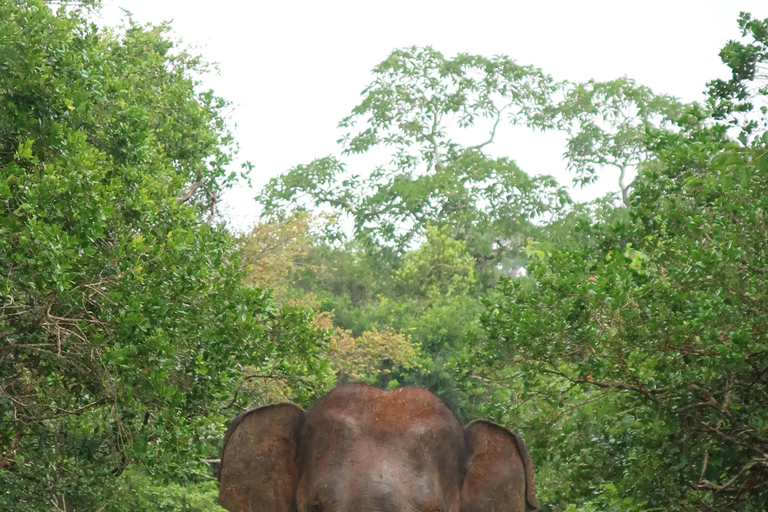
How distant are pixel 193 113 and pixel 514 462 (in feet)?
27.0

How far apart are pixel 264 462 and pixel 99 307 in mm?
4183

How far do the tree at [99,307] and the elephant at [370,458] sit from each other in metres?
3.43

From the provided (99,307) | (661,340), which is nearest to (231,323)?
(99,307)

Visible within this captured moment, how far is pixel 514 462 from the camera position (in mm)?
4590

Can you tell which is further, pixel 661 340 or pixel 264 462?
pixel 661 340

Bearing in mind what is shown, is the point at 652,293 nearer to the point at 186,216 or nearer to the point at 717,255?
the point at 717,255

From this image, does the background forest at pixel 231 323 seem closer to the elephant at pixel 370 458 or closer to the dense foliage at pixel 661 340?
the dense foliage at pixel 661 340

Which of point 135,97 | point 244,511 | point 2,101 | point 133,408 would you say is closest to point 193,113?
point 135,97

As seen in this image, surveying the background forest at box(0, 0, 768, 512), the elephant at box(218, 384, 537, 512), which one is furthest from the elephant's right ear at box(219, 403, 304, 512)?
the background forest at box(0, 0, 768, 512)

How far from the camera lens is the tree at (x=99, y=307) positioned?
26.6 feet

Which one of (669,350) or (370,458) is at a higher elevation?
(669,350)

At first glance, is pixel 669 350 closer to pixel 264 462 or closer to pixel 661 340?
pixel 661 340

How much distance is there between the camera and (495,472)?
15.0 feet

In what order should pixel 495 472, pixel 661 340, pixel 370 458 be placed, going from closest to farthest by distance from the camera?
pixel 370 458, pixel 495 472, pixel 661 340
